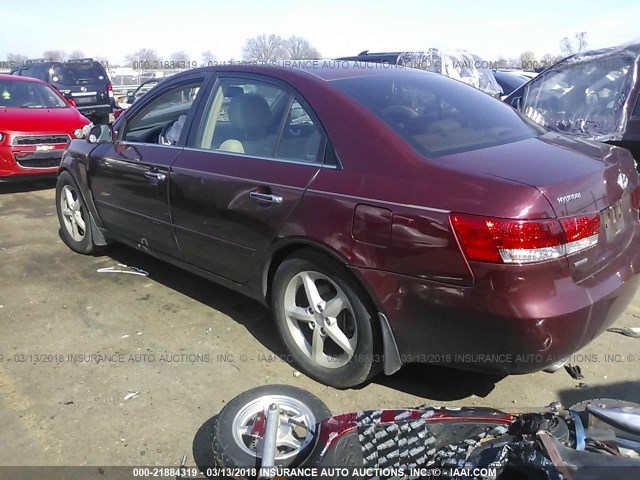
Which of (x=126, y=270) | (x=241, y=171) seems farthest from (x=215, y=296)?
(x=241, y=171)

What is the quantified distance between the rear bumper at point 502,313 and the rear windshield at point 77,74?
15.0 m

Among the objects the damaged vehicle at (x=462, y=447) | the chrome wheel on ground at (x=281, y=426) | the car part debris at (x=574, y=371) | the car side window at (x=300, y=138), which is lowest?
the car part debris at (x=574, y=371)

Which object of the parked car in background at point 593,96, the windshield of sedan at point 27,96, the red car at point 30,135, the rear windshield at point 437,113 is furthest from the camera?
the windshield of sedan at point 27,96

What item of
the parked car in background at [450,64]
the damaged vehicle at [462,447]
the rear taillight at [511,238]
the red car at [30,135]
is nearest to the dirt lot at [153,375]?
the damaged vehicle at [462,447]

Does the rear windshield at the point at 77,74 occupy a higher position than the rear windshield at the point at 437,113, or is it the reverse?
the rear windshield at the point at 437,113

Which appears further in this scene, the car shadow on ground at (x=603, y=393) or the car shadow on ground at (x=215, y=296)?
the car shadow on ground at (x=215, y=296)

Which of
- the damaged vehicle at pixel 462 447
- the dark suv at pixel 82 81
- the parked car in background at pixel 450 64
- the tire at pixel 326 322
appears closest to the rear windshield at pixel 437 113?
the tire at pixel 326 322

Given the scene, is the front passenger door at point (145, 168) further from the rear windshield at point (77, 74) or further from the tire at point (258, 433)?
the rear windshield at point (77, 74)

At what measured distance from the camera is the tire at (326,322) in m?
2.71

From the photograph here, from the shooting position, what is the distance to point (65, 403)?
2.93m

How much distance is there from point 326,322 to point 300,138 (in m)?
0.97

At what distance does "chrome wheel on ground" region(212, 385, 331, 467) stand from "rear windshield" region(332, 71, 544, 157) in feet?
4.12

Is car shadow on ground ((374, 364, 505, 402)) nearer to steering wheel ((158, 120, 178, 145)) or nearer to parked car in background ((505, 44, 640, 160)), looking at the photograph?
steering wheel ((158, 120, 178, 145))

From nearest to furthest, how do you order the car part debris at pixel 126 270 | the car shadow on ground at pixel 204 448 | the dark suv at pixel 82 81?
the car shadow on ground at pixel 204 448 → the car part debris at pixel 126 270 → the dark suv at pixel 82 81
